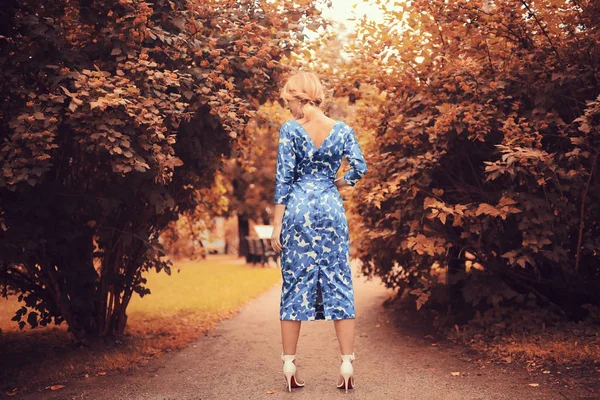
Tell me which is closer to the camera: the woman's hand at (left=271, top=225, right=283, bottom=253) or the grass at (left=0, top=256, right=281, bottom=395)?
the woman's hand at (left=271, top=225, right=283, bottom=253)

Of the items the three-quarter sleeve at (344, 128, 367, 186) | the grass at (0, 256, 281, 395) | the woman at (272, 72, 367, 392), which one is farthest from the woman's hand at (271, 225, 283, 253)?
the grass at (0, 256, 281, 395)

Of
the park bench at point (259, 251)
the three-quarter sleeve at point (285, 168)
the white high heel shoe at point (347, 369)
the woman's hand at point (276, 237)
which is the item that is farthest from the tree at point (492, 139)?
the park bench at point (259, 251)

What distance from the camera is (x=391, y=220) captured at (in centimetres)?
611

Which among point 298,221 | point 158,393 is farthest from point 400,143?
point 158,393

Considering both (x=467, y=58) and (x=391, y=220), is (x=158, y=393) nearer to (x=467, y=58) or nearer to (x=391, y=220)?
(x=391, y=220)

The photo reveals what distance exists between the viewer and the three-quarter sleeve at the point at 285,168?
3.96 m

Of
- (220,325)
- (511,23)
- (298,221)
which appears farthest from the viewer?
(220,325)

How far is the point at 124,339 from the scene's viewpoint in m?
6.15

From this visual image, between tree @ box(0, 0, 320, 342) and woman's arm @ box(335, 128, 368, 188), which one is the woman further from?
tree @ box(0, 0, 320, 342)

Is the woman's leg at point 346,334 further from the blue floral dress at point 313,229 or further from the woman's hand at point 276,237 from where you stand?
the woman's hand at point 276,237

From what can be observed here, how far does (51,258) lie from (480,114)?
13.4 feet

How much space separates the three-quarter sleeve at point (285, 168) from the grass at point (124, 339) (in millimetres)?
2197

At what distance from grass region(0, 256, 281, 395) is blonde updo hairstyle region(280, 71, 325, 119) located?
2.71 meters

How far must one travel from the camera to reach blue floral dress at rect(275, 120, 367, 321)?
154 inches
